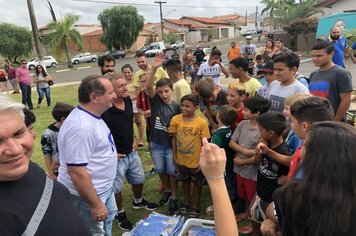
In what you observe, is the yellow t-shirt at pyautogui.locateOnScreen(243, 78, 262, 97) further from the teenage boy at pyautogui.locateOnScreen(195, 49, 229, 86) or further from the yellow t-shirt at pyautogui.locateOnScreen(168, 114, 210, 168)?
the teenage boy at pyautogui.locateOnScreen(195, 49, 229, 86)

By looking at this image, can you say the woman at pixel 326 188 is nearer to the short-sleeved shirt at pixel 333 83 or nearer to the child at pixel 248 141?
the child at pixel 248 141

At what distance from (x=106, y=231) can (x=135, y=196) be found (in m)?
1.25

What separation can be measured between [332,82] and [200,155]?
10.3 feet

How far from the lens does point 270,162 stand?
2922 millimetres

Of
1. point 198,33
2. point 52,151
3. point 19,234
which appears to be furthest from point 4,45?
point 19,234

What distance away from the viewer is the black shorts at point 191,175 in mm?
3883

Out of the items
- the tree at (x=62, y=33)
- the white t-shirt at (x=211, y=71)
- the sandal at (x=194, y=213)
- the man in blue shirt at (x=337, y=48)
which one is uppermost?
the tree at (x=62, y=33)

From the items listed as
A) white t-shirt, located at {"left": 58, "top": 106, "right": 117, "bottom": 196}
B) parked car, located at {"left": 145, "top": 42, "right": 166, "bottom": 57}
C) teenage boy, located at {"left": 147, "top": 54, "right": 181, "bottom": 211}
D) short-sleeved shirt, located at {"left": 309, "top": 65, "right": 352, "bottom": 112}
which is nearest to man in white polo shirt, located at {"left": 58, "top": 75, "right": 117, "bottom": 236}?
white t-shirt, located at {"left": 58, "top": 106, "right": 117, "bottom": 196}

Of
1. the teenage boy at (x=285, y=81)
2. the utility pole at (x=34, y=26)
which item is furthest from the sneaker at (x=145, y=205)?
the utility pole at (x=34, y=26)

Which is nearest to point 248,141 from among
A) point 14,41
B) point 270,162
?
point 270,162

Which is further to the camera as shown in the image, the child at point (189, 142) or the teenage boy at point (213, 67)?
the teenage boy at point (213, 67)

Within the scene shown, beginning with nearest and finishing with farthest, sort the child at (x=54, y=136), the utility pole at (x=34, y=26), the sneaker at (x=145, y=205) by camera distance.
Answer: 1. the child at (x=54, y=136)
2. the sneaker at (x=145, y=205)
3. the utility pole at (x=34, y=26)

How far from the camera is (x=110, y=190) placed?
2.99 m

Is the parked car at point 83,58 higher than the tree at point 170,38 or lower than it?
lower
